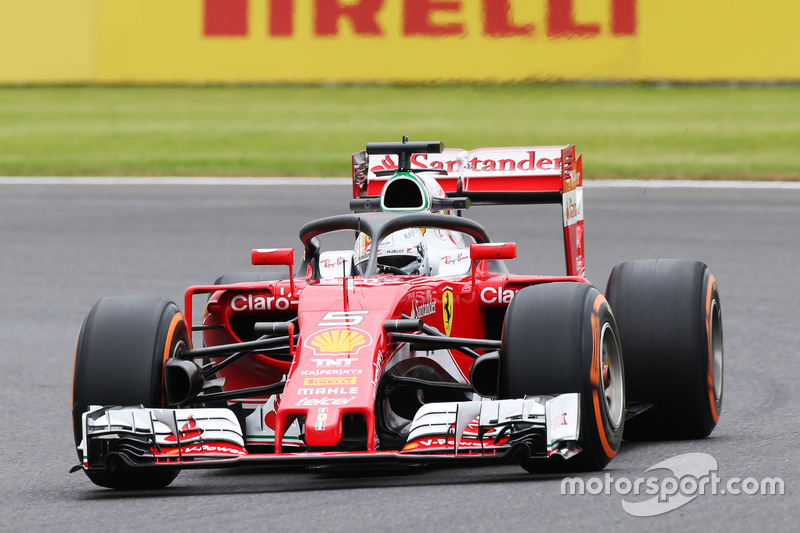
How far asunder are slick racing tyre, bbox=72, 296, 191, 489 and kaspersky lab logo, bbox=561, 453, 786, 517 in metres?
1.59

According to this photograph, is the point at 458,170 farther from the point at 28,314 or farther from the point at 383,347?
the point at 28,314

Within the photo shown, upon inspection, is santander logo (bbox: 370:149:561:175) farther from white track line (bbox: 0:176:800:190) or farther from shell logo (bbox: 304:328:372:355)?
white track line (bbox: 0:176:800:190)

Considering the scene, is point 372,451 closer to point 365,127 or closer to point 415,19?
point 365,127

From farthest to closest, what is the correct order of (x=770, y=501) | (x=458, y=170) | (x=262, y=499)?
1. (x=458, y=170)
2. (x=262, y=499)
3. (x=770, y=501)

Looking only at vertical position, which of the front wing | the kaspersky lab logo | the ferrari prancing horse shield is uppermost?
the ferrari prancing horse shield

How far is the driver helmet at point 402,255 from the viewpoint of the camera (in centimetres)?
672

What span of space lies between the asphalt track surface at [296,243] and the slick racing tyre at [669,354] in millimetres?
116

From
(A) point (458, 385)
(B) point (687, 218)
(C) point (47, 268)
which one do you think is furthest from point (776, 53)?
(A) point (458, 385)

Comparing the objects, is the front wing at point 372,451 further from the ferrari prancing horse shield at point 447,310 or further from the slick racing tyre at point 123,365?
the ferrari prancing horse shield at point 447,310

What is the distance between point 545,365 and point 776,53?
18117 millimetres

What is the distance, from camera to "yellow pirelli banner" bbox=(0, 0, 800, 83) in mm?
21594

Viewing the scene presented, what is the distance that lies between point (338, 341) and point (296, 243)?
823cm

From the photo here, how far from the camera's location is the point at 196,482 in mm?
5980

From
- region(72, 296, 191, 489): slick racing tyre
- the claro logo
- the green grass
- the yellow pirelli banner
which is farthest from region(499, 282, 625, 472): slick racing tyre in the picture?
the claro logo
